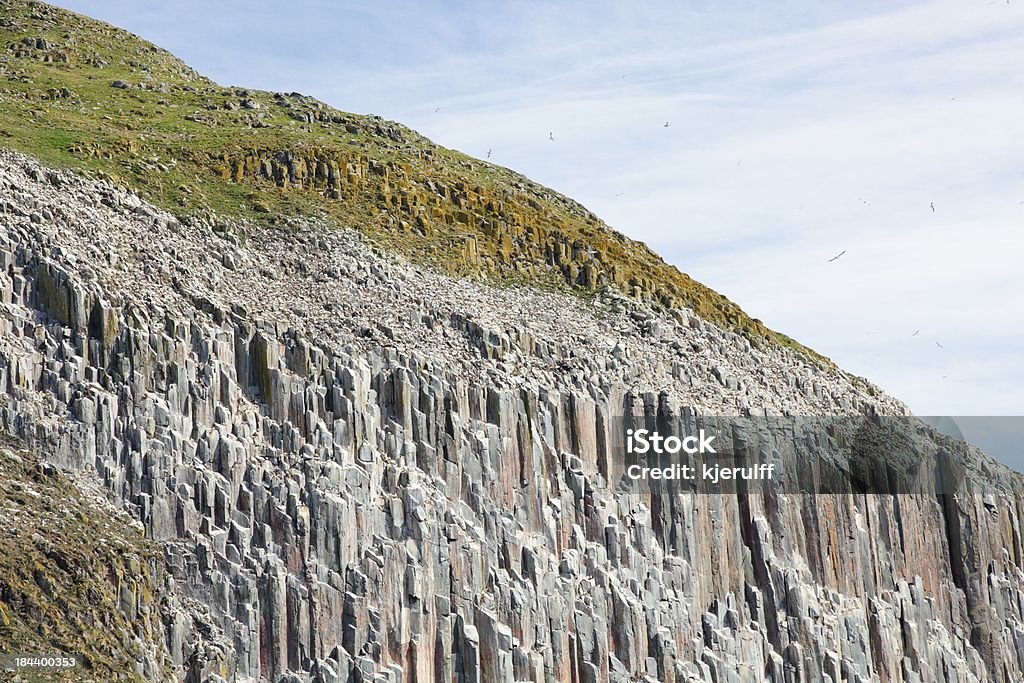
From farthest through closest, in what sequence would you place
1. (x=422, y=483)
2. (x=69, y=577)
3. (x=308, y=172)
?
(x=308, y=172) → (x=422, y=483) → (x=69, y=577)

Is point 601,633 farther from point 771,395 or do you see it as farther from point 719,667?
point 771,395

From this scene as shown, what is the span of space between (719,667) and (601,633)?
6.91 m

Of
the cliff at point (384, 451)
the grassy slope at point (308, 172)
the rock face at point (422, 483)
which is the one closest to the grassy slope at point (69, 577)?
the cliff at point (384, 451)

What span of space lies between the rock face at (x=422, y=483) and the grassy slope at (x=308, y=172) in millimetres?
2535

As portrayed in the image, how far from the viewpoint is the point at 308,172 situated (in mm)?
75812

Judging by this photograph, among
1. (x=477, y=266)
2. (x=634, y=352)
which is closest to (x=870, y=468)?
(x=634, y=352)

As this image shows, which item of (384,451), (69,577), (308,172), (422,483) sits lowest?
(69,577)

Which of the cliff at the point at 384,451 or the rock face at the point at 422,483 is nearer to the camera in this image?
the cliff at the point at 384,451

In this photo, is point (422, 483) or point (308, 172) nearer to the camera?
point (422, 483)

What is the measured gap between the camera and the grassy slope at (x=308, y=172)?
71062 mm

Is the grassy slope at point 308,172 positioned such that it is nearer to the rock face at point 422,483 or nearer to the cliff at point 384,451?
the cliff at point 384,451

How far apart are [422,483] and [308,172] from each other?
2255 cm

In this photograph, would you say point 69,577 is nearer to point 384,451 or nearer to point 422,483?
point 384,451

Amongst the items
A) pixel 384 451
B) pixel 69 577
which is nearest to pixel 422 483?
pixel 384 451
